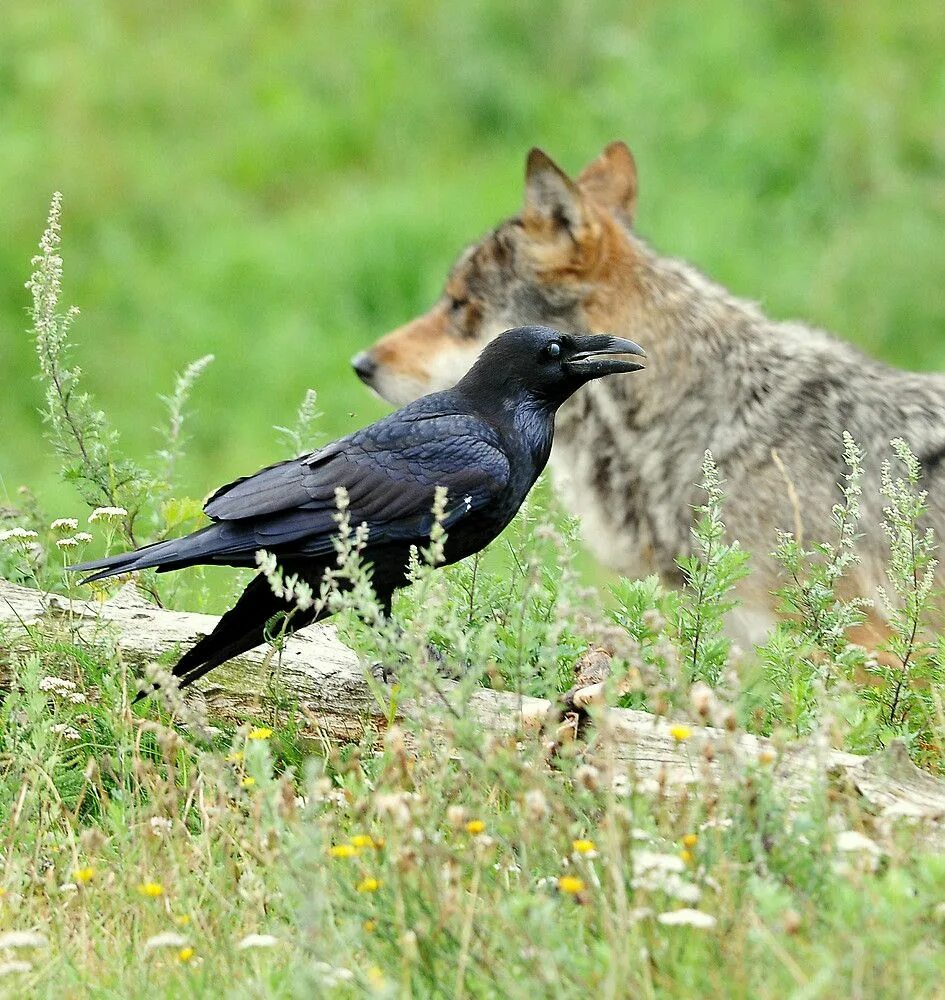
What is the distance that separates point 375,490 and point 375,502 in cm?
4

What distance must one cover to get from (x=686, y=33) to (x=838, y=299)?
99.3 inches

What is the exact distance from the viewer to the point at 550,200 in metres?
5.70

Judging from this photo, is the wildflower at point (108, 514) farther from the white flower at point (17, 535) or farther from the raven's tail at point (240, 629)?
the raven's tail at point (240, 629)

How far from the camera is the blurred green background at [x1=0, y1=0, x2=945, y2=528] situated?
Answer: 10297mm

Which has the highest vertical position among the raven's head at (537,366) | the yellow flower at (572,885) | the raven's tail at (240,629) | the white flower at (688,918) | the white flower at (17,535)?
the raven's head at (537,366)

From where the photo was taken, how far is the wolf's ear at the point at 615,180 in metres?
6.32

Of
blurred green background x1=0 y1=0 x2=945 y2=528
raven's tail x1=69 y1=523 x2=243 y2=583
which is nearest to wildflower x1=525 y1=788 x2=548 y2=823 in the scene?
raven's tail x1=69 y1=523 x2=243 y2=583

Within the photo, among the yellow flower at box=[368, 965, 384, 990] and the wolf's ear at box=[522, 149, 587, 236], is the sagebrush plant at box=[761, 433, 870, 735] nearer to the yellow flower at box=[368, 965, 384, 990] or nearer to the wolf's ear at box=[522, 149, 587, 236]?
the yellow flower at box=[368, 965, 384, 990]

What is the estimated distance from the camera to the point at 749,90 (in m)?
11.6

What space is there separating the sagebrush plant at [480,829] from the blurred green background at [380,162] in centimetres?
543

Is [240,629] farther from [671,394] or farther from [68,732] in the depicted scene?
[671,394]

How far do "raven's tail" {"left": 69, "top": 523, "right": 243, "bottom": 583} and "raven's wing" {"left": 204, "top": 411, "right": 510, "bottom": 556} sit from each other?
2 centimetres

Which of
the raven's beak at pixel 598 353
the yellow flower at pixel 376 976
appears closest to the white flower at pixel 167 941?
the yellow flower at pixel 376 976

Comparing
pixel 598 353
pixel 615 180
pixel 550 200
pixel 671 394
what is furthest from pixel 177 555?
pixel 615 180
